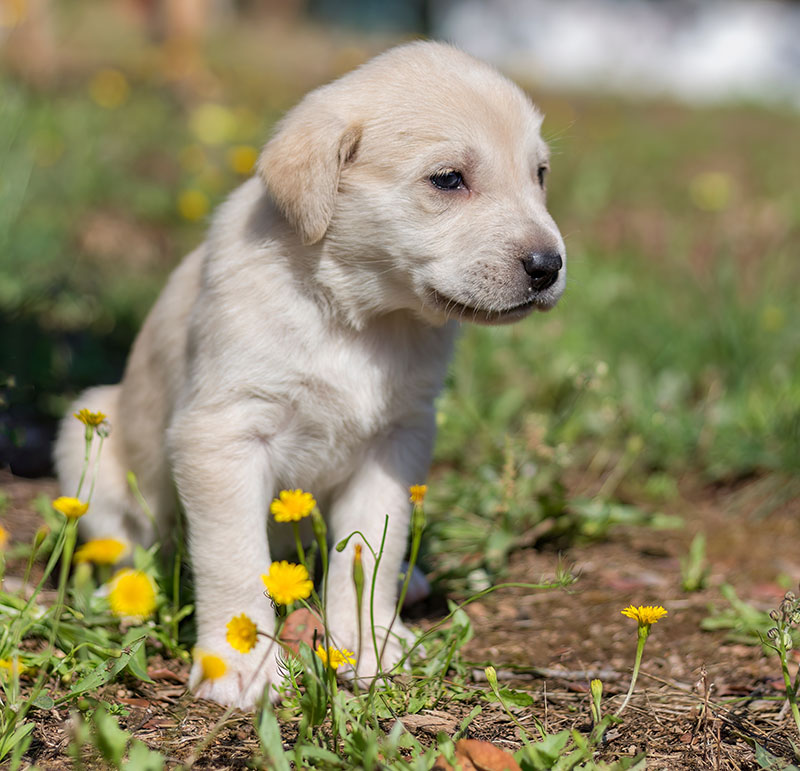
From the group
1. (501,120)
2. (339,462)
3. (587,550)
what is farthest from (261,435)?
(587,550)

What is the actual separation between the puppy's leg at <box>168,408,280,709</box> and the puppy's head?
19.9 inches

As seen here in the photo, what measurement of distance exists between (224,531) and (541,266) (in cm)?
105

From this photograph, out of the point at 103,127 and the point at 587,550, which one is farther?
the point at 103,127

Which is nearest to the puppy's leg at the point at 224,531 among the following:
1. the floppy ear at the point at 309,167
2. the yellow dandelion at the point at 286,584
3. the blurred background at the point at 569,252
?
the floppy ear at the point at 309,167

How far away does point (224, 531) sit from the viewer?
2.54 meters

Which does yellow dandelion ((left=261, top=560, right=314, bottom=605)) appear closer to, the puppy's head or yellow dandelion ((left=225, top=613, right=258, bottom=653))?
yellow dandelion ((left=225, top=613, right=258, bottom=653))

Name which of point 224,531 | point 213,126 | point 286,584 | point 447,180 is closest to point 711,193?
point 213,126

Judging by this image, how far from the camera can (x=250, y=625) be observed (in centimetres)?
189

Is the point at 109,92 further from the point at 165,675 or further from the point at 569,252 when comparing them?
the point at 165,675

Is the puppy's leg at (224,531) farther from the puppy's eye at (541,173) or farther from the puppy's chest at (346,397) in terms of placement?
the puppy's eye at (541,173)

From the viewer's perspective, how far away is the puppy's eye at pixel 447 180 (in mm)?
2545

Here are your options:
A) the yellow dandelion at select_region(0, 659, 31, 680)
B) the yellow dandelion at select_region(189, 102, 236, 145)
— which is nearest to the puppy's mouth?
the yellow dandelion at select_region(0, 659, 31, 680)

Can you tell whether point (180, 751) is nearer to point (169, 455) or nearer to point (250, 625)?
point (250, 625)

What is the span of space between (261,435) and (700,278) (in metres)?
3.98
